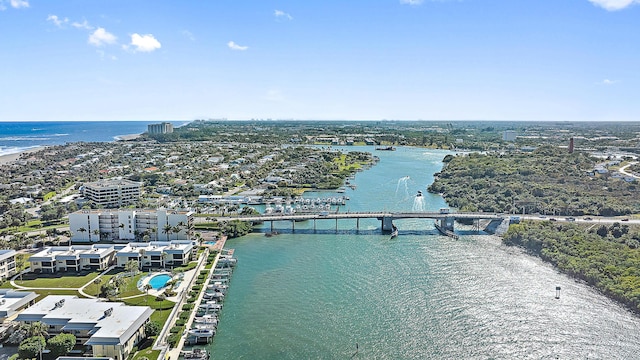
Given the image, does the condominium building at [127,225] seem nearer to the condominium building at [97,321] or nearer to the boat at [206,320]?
the boat at [206,320]

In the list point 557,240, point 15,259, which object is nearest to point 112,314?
point 15,259

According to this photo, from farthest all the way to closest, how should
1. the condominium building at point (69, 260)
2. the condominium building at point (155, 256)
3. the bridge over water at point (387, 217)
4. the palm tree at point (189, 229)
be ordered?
the bridge over water at point (387, 217)
the palm tree at point (189, 229)
the condominium building at point (155, 256)
the condominium building at point (69, 260)

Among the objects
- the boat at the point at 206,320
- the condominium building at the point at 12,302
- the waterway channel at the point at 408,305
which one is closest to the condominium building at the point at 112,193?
the waterway channel at the point at 408,305

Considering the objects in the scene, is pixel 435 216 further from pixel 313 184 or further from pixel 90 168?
pixel 90 168

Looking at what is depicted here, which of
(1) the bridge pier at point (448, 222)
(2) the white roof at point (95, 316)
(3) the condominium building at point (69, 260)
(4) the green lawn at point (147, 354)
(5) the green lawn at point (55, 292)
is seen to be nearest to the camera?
(4) the green lawn at point (147, 354)

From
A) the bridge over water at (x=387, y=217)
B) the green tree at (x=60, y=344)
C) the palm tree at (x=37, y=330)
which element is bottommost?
the green tree at (x=60, y=344)

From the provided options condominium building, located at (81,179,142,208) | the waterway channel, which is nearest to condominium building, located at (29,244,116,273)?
the waterway channel

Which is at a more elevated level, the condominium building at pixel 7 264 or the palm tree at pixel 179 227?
the palm tree at pixel 179 227
